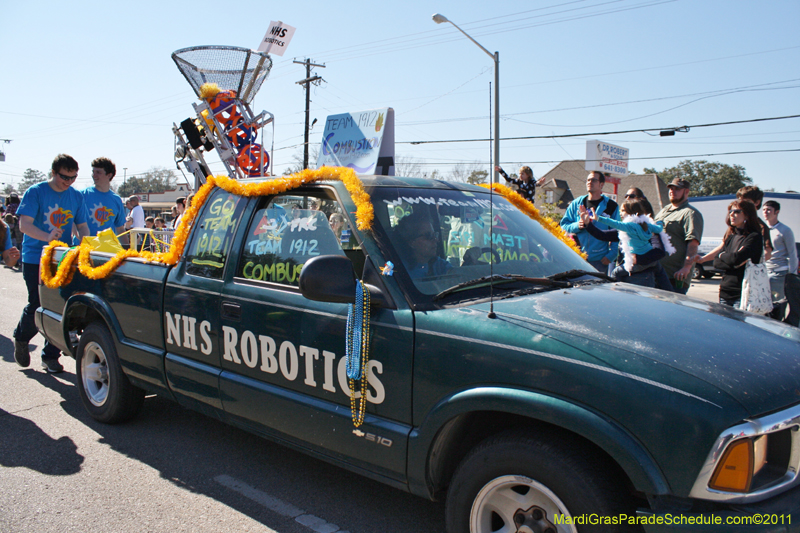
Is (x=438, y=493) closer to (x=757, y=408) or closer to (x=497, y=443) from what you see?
(x=497, y=443)

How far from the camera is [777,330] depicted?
241 cm

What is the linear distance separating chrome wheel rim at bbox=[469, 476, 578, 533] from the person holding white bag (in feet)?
14.8

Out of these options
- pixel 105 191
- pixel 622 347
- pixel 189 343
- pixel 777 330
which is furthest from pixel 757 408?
pixel 105 191

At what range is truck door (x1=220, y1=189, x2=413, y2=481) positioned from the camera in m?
2.41

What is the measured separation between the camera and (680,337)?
208 centimetres

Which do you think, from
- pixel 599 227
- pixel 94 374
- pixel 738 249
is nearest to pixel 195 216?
pixel 94 374

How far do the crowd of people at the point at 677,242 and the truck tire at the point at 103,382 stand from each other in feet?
13.4

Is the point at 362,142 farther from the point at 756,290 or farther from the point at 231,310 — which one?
the point at 756,290

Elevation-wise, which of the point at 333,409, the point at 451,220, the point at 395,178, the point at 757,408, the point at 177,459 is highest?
the point at 395,178

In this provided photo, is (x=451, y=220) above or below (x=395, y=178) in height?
below

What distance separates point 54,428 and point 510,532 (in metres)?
3.42

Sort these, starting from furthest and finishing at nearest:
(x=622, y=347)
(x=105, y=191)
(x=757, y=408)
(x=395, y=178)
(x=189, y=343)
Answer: (x=105, y=191)
(x=189, y=343)
(x=395, y=178)
(x=622, y=347)
(x=757, y=408)

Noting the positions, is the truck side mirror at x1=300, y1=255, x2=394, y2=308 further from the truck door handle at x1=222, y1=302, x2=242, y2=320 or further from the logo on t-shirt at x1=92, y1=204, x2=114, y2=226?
the logo on t-shirt at x1=92, y1=204, x2=114, y2=226

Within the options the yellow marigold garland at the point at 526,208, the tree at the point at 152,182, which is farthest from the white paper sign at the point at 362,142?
the tree at the point at 152,182
